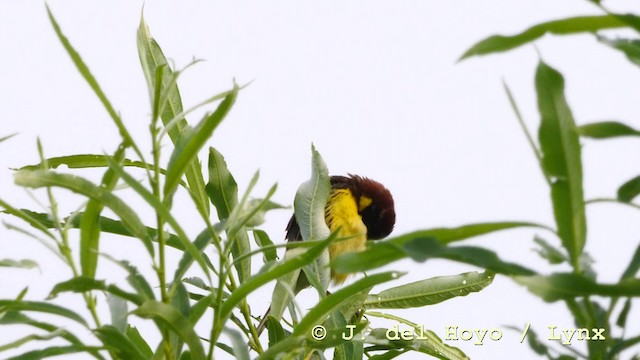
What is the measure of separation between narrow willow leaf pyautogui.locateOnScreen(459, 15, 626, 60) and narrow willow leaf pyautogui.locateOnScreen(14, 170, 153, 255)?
0.44m

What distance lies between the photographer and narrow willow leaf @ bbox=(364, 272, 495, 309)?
1.76 m

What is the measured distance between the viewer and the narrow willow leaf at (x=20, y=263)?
126 centimetres

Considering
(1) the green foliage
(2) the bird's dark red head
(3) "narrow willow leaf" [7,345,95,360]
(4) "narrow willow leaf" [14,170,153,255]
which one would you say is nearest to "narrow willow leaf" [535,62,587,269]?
(1) the green foliage

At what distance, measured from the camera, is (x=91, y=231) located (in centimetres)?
121

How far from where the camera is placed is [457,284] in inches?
70.3

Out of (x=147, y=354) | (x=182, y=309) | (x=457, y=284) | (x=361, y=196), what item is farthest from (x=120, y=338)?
(x=361, y=196)

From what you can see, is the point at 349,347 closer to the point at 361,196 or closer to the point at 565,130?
the point at 565,130

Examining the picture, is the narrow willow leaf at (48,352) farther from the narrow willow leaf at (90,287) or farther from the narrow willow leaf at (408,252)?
the narrow willow leaf at (408,252)

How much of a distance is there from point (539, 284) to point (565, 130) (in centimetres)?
15

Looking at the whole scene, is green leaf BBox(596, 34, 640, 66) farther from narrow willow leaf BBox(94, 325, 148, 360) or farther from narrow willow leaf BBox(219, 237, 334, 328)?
narrow willow leaf BBox(94, 325, 148, 360)

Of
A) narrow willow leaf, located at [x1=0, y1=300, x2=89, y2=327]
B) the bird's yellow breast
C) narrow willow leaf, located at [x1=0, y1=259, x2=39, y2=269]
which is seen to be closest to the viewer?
narrow willow leaf, located at [x1=0, y1=300, x2=89, y2=327]

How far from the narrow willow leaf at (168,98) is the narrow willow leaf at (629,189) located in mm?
578

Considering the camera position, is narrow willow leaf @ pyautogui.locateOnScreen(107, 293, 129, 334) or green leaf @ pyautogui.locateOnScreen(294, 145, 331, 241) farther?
green leaf @ pyautogui.locateOnScreen(294, 145, 331, 241)

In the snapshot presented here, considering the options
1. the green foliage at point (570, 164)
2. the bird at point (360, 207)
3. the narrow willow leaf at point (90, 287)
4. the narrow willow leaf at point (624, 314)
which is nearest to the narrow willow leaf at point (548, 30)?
the green foliage at point (570, 164)
